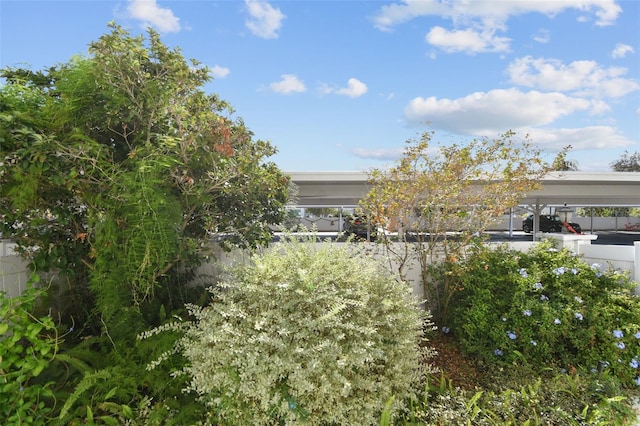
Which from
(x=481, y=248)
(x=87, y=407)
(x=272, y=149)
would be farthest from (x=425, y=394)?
(x=272, y=149)

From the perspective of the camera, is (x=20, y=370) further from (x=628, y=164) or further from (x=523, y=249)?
(x=628, y=164)

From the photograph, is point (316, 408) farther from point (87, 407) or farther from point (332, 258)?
point (87, 407)

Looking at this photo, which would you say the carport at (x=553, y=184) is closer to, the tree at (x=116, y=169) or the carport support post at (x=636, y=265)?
the carport support post at (x=636, y=265)

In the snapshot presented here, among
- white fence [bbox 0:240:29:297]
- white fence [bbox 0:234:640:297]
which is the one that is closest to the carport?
white fence [bbox 0:234:640:297]

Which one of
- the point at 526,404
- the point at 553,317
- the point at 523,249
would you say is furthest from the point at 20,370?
the point at 523,249

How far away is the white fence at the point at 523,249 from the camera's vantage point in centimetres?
325

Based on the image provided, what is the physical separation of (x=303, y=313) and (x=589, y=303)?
281 cm

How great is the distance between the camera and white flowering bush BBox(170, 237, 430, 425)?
2402 mm

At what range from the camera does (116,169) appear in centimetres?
296

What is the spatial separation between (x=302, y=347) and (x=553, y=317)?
2413 millimetres

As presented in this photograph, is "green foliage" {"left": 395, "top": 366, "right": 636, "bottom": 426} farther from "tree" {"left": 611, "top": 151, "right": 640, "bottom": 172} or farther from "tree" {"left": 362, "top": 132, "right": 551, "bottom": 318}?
"tree" {"left": 611, "top": 151, "right": 640, "bottom": 172}

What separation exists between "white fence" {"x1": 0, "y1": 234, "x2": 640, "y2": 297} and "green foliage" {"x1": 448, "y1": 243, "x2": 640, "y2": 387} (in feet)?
1.19

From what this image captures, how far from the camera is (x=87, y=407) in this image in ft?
8.28

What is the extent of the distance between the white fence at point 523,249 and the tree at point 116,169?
0.19m
